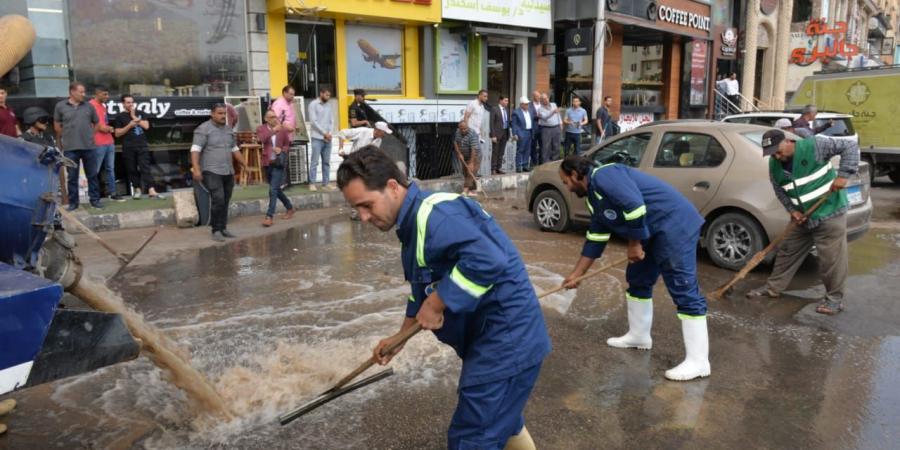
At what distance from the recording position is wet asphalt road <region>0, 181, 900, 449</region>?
3.73 m

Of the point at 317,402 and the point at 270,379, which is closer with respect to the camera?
the point at 317,402

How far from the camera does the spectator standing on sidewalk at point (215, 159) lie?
8.64 m

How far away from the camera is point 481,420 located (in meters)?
2.57

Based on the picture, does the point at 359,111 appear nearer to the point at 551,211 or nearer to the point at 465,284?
the point at 551,211

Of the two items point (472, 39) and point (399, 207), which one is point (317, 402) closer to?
point (399, 207)

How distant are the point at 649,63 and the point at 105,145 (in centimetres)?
1880

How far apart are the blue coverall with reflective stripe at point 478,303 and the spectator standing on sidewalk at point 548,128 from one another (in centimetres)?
1299

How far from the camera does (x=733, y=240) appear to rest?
7207 millimetres

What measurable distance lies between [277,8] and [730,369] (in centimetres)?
1123

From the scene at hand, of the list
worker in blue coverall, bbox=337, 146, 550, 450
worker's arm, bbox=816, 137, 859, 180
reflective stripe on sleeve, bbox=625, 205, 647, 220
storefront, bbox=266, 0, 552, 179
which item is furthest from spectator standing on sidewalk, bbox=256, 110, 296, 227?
worker in blue coverall, bbox=337, 146, 550, 450

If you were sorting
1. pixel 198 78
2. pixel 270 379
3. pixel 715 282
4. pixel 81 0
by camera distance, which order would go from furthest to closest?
pixel 198 78
pixel 81 0
pixel 715 282
pixel 270 379

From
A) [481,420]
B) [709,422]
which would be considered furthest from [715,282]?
[481,420]

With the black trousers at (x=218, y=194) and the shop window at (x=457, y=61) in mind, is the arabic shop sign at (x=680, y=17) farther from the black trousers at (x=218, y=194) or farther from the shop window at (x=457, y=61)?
the black trousers at (x=218, y=194)

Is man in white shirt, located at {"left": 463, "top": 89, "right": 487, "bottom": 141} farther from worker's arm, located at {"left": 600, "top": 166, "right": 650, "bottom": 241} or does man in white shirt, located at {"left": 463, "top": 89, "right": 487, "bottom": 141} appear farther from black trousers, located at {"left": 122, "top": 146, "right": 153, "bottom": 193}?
worker's arm, located at {"left": 600, "top": 166, "right": 650, "bottom": 241}
